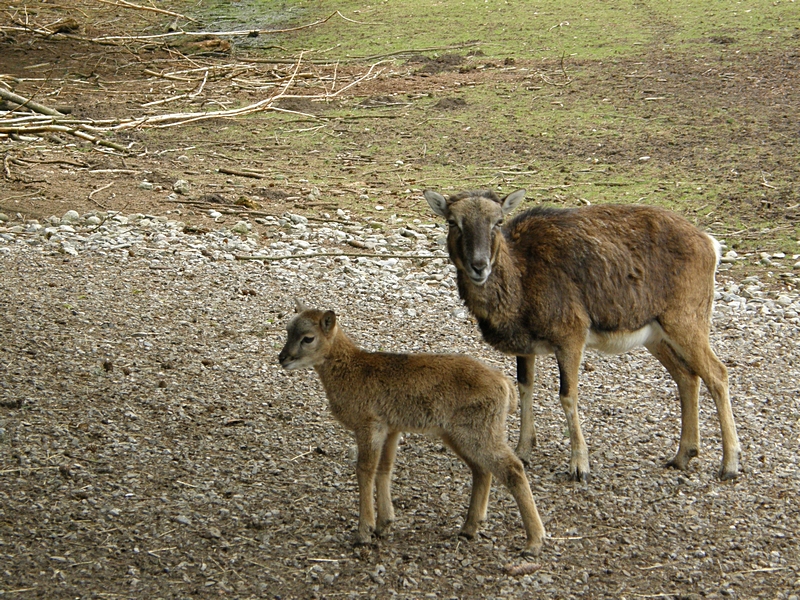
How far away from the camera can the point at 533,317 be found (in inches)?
233

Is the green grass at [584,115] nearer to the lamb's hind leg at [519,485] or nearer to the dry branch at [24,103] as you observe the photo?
the dry branch at [24,103]

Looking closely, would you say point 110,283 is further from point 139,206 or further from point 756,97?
point 756,97

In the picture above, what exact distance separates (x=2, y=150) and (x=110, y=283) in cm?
417

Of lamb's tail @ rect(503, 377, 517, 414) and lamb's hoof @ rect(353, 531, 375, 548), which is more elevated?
lamb's tail @ rect(503, 377, 517, 414)

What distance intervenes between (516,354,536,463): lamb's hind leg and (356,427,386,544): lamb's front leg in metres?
1.35

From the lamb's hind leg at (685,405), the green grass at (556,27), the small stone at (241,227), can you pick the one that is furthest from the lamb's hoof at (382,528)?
the green grass at (556,27)

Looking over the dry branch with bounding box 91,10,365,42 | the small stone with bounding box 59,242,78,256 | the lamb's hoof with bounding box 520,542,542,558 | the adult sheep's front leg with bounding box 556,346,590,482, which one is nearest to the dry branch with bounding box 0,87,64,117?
the small stone with bounding box 59,242,78,256

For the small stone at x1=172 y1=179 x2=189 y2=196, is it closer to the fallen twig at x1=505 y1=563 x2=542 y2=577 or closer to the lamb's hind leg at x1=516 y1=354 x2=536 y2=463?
the lamb's hind leg at x1=516 y1=354 x2=536 y2=463

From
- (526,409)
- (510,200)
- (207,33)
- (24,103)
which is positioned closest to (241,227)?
(24,103)

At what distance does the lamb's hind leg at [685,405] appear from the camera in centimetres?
605

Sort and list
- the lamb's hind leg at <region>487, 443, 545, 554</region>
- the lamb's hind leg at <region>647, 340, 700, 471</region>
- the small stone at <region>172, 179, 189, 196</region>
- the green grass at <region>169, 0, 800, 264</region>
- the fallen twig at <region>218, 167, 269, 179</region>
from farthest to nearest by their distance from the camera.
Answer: the fallen twig at <region>218, 167, 269, 179</region>, the green grass at <region>169, 0, 800, 264</region>, the small stone at <region>172, 179, 189, 196</region>, the lamb's hind leg at <region>647, 340, 700, 471</region>, the lamb's hind leg at <region>487, 443, 545, 554</region>

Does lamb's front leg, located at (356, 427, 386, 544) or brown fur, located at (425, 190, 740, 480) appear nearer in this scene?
lamb's front leg, located at (356, 427, 386, 544)

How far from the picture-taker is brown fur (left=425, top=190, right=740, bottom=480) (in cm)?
590

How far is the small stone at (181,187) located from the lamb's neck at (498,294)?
5.97m
